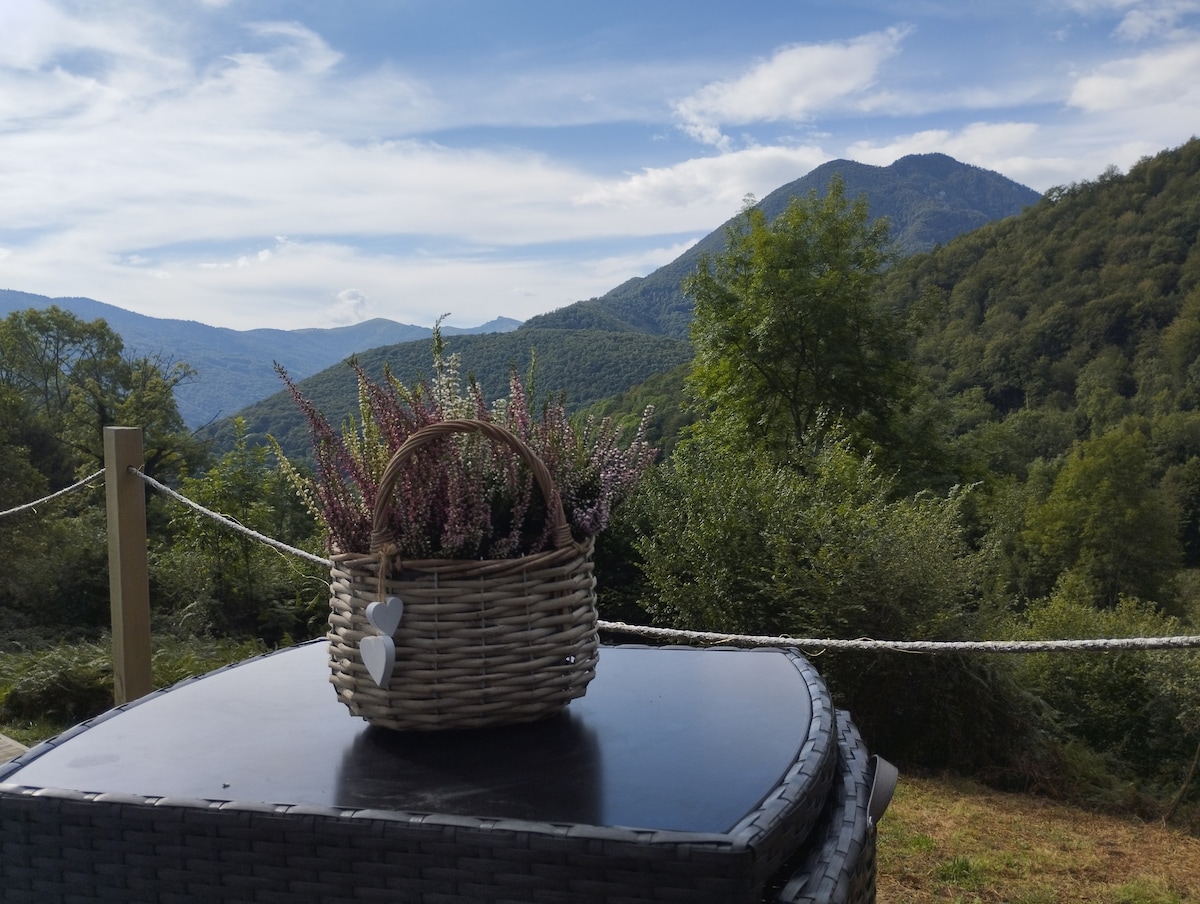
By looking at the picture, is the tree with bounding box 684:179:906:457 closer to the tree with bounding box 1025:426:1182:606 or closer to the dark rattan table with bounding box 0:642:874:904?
the dark rattan table with bounding box 0:642:874:904

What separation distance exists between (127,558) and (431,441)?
7.49 feet

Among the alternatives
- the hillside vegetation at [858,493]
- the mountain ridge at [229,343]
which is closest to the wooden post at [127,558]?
the hillside vegetation at [858,493]

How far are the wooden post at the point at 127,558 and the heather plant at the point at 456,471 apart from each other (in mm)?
1900

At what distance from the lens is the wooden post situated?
10.6ft

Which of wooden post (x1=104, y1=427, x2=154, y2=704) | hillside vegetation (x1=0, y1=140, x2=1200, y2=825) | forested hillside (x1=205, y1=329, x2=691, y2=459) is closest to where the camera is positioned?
wooden post (x1=104, y1=427, x2=154, y2=704)

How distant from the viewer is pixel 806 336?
57.3 ft

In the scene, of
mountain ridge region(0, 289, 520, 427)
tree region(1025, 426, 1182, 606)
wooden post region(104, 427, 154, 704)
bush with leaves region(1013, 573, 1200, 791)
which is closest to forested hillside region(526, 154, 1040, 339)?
mountain ridge region(0, 289, 520, 427)

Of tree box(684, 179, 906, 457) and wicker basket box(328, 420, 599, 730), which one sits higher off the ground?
tree box(684, 179, 906, 457)

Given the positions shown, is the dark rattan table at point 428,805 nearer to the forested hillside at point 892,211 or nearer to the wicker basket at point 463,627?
the wicker basket at point 463,627

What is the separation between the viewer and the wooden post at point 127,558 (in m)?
3.23

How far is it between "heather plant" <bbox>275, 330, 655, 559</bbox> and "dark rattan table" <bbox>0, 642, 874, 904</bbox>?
328 millimetres

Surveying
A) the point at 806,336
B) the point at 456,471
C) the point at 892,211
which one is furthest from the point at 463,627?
the point at 892,211

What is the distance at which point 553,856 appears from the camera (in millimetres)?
1122

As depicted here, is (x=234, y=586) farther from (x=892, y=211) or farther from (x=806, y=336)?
(x=892, y=211)
